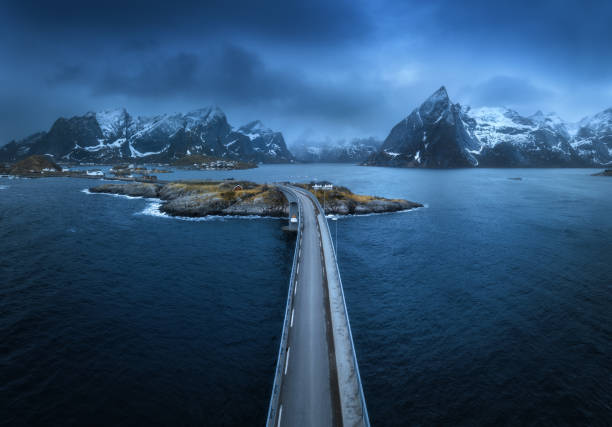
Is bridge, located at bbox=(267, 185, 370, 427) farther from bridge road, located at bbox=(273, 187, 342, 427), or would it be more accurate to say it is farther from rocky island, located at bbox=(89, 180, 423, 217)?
rocky island, located at bbox=(89, 180, 423, 217)

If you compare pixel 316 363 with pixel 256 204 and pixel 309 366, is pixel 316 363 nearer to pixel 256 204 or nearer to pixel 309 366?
pixel 309 366

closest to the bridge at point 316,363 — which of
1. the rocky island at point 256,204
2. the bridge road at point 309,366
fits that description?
the bridge road at point 309,366

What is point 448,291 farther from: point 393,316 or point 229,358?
point 229,358

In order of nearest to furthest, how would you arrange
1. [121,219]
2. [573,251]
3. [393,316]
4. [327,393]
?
1. [327,393]
2. [393,316]
3. [573,251]
4. [121,219]

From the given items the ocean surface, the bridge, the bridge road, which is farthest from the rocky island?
the bridge road

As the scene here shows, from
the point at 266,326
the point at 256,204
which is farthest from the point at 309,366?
the point at 256,204

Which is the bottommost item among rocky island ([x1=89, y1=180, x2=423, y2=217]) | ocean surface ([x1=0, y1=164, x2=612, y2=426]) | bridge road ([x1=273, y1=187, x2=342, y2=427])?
ocean surface ([x1=0, y1=164, x2=612, y2=426])

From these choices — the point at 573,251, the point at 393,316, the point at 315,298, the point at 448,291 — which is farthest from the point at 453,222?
the point at 315,298

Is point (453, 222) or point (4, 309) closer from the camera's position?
point (4, 309)
